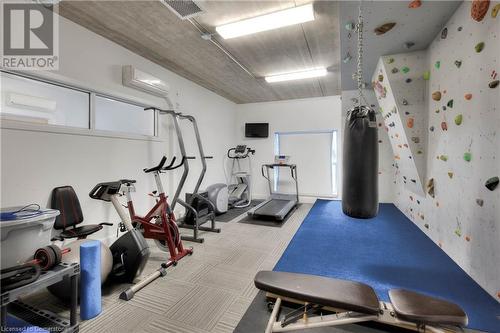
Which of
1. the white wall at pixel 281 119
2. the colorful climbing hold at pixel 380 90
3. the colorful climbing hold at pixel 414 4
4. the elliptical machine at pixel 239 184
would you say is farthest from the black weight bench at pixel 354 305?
the white wall at pixel 281 119

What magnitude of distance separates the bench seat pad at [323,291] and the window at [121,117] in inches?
126

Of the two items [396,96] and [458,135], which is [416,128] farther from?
[458,135]

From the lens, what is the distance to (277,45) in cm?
357

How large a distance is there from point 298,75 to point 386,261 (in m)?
3.76

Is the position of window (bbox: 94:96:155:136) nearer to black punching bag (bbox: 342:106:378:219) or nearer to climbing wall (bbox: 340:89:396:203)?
black punching bag (bbox: 342:106:378:219)

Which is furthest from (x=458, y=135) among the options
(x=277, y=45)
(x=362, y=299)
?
(x=277, y=45)

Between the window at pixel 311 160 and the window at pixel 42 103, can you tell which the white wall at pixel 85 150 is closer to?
the window at pixel 42 103

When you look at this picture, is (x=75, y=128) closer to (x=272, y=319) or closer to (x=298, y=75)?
(x=272, y=319)

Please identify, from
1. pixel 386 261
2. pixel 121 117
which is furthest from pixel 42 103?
pixel 386 261

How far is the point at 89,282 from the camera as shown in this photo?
6.38ft

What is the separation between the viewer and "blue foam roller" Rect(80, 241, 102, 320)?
192 cm

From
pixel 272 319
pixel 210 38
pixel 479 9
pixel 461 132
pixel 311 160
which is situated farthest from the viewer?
pixel 311 160

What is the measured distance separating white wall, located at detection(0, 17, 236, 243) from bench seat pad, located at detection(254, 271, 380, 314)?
2.67 m

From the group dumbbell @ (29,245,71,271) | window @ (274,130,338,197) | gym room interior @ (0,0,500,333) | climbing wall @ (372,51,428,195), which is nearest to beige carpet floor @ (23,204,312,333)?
gym room interior @ (0,0,500,333)
